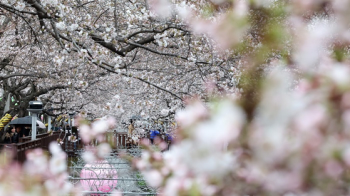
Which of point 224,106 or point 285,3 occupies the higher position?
point 285,3

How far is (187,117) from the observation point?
789 millimetres

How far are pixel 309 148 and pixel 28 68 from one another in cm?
1003

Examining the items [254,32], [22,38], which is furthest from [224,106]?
[22,38]

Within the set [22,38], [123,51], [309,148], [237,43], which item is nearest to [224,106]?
[309,148]

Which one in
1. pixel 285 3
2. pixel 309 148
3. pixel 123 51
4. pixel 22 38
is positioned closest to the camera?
pixel 309 148

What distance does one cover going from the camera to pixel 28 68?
999cm

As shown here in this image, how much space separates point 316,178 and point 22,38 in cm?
989

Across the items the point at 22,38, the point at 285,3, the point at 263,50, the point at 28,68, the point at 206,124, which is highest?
the point at 22,38

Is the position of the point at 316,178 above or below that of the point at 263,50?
below

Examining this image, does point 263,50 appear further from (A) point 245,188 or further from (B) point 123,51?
(B) point 123,51

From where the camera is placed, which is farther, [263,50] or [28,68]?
[28,68]

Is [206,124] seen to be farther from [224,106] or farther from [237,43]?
[237,43]

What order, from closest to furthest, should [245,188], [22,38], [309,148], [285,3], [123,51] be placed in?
[309,148] → [245,188] → [285,3] → [123,51] → [22,38]

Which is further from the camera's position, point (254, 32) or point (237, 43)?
point (254, 32)
